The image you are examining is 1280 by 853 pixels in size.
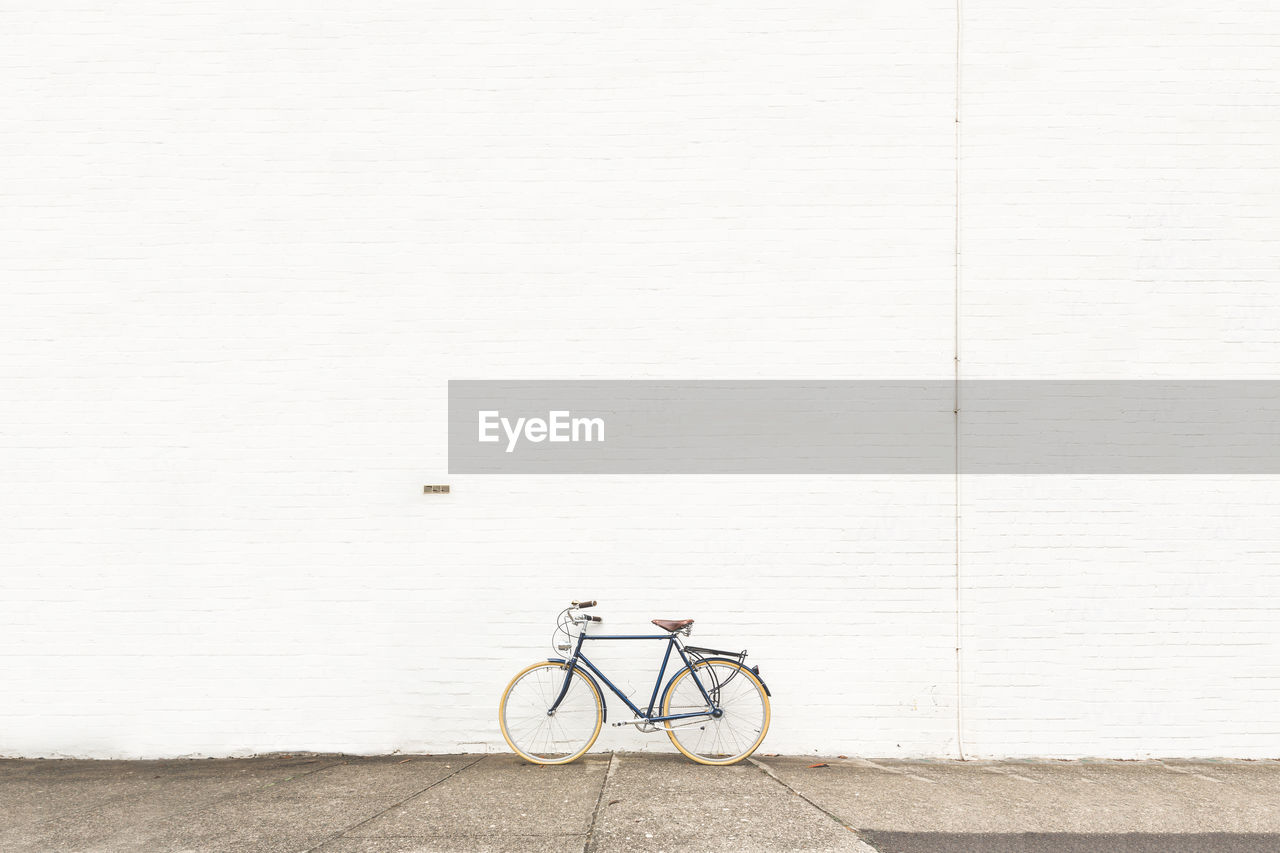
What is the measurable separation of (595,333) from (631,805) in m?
2.96

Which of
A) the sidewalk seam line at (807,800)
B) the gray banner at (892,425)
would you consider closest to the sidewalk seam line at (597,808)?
the sidewalk seam line at (807,800)

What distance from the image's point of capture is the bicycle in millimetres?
4957

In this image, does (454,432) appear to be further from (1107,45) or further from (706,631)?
(1107,45)

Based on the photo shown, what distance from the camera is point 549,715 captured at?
5020 millimetres

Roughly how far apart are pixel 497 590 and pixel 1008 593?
3.50 metres

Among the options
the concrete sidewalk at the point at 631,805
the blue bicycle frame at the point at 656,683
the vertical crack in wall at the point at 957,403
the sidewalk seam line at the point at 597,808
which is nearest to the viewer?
the sidewalk seam line at the point at 597,808

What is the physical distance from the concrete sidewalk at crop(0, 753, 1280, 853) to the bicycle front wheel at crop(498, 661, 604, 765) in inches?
5.0

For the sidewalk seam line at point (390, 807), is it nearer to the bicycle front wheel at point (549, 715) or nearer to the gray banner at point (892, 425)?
the bicycle front wheel at point (549, 715)

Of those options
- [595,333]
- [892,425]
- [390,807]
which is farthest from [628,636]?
[892,425]

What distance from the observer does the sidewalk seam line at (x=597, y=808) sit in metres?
3.74

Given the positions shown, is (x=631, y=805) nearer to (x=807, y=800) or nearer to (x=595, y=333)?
(x=807, y=800)

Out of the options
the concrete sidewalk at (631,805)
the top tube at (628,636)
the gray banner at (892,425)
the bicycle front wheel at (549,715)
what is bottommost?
the concrete sidewalk at (631,805)

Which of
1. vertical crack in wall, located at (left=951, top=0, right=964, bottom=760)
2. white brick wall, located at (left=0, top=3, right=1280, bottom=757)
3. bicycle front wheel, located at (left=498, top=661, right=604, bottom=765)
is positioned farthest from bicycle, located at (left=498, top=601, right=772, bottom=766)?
vertical crack in wall, located at (left=951, top=0, right=964, bottom=760)

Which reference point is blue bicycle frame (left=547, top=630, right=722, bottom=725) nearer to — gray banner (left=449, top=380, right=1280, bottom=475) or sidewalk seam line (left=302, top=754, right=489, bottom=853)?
sidewalk seam line (left=302, top=754, right=489, bottom=853)
